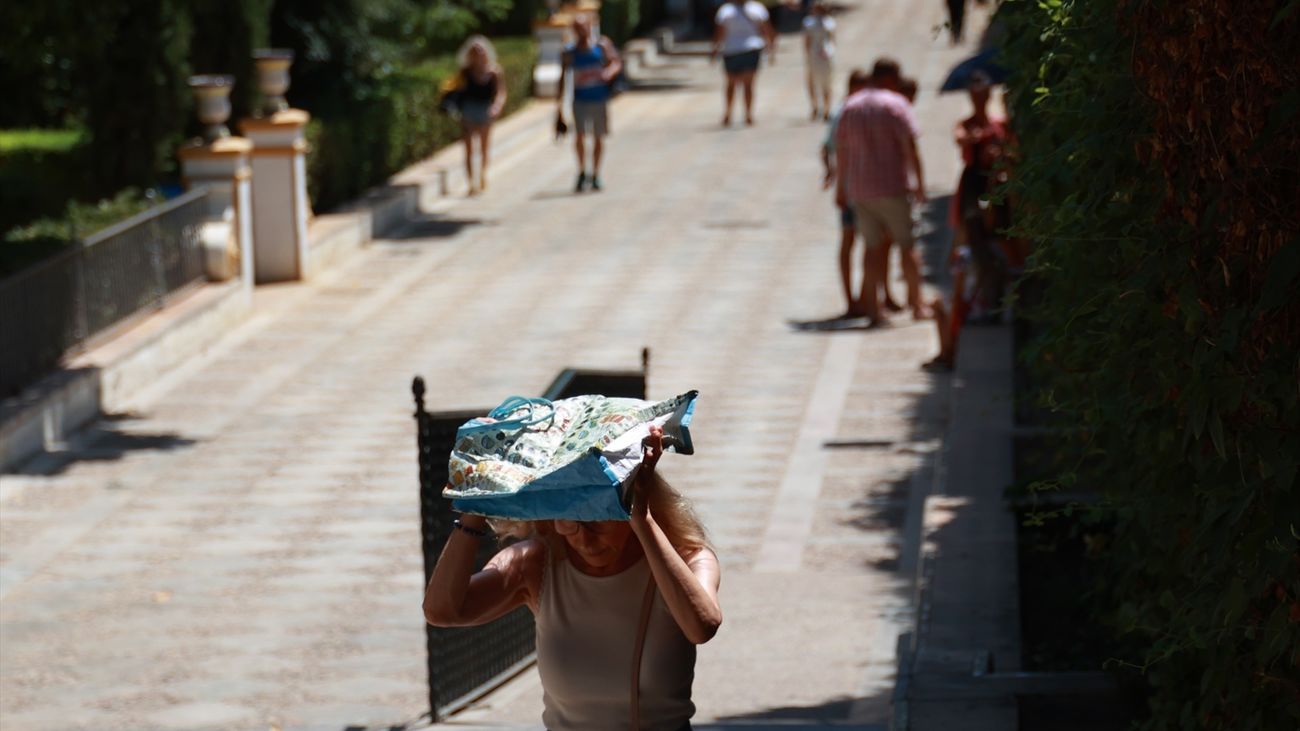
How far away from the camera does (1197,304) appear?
13.5 ft

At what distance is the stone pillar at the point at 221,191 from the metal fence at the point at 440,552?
800cm

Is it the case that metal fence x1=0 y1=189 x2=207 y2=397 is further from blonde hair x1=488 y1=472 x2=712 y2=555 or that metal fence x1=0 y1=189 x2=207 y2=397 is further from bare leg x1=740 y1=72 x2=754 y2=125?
bare leg x1=740 y1=72 x2=754 y2=125

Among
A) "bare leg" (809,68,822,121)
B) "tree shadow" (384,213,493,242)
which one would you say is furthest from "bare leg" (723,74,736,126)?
"tree shadow" (384,213,493,242)

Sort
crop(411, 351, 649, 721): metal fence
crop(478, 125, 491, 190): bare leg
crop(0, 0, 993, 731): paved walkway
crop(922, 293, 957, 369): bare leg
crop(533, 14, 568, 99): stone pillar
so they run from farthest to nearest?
crop(533, 14, 568, 99): stone pillar
crop(478, 125, 491, 190): bare leg
crop(922, 293, 957, 369): bare leg
crop(0, 0, 993, 731): paved walkway
crop(411, 351, 649, 721): metal fence

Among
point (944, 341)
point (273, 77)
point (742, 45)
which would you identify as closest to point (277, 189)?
point (273, 77)

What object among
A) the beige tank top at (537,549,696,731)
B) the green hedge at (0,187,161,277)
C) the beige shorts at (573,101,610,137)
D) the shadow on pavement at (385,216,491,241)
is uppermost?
the beige tank top at (537,549,696,731)

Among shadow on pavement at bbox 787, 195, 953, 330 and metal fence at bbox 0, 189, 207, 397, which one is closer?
metal fence at bbox 0, 189, 207, 397

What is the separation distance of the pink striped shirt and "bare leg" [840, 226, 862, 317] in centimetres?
72

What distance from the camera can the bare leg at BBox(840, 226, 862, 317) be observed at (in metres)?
14.9

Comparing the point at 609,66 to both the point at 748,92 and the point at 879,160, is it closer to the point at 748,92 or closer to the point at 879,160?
the point at 748,92

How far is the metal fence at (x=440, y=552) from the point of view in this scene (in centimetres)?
751

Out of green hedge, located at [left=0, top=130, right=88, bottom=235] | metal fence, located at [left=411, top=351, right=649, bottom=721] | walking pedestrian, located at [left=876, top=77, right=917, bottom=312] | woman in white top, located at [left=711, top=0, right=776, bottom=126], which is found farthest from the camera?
woman in white top, located at [left=711, top=0, right=776, bottom=126]

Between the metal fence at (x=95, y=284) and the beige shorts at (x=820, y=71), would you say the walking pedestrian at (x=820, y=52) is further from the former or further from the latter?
the metal fence at (x=95, y=284)

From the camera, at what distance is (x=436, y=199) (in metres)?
21.9
